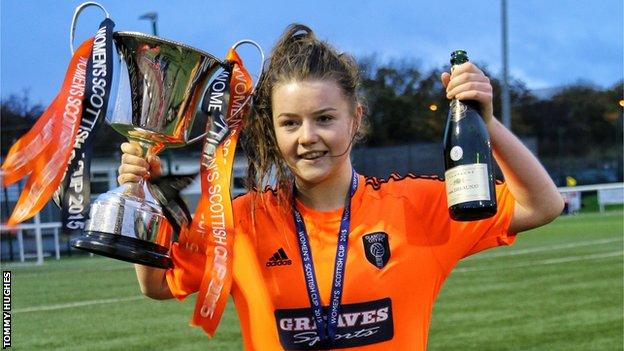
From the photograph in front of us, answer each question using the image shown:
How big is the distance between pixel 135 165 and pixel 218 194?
0.85 ft

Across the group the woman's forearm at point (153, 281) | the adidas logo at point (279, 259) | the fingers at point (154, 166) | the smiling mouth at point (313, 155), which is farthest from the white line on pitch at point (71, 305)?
the smiling mouth at point (313, 155)

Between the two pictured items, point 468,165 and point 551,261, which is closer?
point 468,165

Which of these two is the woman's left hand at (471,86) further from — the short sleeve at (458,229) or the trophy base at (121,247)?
the trophy base at (121,247)

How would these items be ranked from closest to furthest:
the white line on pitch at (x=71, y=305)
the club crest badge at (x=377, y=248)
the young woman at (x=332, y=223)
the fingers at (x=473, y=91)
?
the fingers at (x=473, y=91) < the young woman at (x=332, y=223) < the club crest badge at (x=377, y=248) < the white line on pitch at (x=71, y=305)

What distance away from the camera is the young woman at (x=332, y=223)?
269 centimetres

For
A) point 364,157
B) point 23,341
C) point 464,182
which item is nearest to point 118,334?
point 23,341

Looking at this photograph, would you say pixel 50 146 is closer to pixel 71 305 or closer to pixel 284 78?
pixel 284 78

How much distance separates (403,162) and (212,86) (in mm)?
33086

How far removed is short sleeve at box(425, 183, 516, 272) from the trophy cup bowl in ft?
2.63

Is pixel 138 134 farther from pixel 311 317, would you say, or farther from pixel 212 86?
pixel 311 317

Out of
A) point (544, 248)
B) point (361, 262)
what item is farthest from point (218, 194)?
point (544, 248)

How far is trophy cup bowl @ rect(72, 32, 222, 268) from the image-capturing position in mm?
2695

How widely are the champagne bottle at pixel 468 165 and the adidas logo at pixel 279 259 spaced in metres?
0.52

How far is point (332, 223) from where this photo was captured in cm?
283
